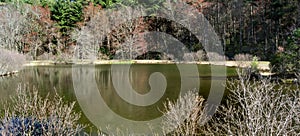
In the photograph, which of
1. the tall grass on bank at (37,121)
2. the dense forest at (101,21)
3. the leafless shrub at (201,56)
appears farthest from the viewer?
the dense forest at (101,21)

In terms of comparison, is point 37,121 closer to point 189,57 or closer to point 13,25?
point 189,57

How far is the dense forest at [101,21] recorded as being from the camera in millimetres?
35000

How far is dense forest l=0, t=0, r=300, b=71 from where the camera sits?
35.0 metres

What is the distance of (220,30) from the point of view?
1518 inches

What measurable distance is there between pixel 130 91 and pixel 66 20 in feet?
92.1

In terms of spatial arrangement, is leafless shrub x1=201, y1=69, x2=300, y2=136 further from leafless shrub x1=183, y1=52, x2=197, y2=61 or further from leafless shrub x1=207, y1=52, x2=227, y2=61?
leafless shrub x1=183, y1=52, x2=197, y2=61

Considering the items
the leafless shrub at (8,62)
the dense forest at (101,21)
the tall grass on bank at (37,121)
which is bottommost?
the tall grass on bank at (37,121)

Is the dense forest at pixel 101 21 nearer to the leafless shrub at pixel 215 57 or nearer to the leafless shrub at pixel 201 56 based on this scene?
the leafless shrub at pixel 201 56

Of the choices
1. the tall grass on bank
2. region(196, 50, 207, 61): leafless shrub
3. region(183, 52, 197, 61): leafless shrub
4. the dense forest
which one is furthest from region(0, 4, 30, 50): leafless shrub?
the tall grass on bank

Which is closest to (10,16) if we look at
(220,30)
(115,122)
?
(220,30)

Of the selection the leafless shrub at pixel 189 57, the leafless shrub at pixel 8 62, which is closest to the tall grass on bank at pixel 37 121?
the leafless shrub at pixel 8 62

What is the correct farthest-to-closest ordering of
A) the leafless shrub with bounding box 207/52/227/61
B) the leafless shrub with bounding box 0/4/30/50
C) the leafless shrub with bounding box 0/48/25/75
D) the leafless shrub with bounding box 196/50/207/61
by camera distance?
the leafless shrub with bounding box 0/4/30/50 → the leafless shrub with bounding box 196/50/207/61 → the leafless shrub with bounding box 207/52/227/61 → the leafless shrub with bounding box 0/48/25/75

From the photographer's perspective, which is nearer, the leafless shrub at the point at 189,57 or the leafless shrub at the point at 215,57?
the leafless shrub at the point at 215,57

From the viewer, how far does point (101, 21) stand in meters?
38.6
